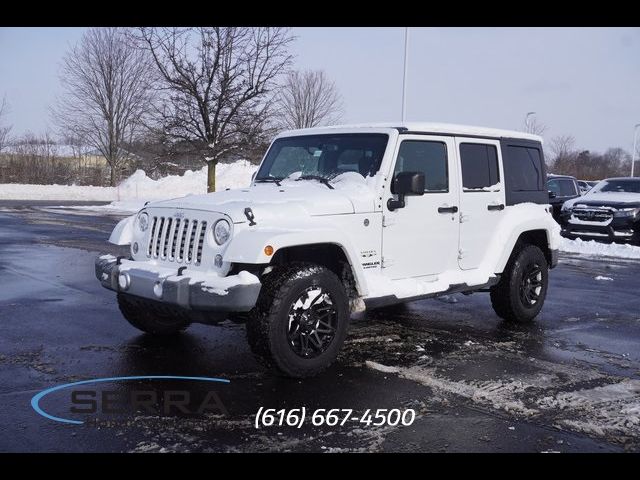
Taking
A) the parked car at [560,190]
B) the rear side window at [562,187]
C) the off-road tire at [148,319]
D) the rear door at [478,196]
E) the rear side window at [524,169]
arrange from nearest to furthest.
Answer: the off-road tire at [148,319], the rear door at [478,196], the rear side window at [524,169], the parked car at [560,190], the rear side window at [562,187]

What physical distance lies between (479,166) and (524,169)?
96cm

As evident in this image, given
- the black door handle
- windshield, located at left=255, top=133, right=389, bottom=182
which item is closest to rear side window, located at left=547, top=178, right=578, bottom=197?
the black door handle

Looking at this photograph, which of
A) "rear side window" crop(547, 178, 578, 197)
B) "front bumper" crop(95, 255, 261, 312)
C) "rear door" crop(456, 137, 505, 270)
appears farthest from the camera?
"rear side window" crop(547, 178, 578, 197)

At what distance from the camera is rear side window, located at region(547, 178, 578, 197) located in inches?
730

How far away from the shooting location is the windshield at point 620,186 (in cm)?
1596

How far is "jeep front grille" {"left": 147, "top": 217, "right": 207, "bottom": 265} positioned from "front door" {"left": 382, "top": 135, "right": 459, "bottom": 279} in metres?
1.64

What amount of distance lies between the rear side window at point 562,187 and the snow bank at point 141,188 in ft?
71.3

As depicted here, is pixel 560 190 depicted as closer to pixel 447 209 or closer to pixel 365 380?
pixel 447 209

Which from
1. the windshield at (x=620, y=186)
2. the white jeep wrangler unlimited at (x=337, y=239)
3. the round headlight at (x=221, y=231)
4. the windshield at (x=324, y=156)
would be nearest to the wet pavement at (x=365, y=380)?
the white jeep wrangler unlimited at (x=337, y=239)

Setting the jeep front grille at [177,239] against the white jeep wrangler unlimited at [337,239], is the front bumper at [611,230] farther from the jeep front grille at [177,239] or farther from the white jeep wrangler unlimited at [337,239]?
the jeep front grille at [177,239]

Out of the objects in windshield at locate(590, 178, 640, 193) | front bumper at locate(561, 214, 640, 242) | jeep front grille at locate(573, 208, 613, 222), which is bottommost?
front bumper at locate(561, 214, 640, 242)

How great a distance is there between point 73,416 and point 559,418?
10.3ft

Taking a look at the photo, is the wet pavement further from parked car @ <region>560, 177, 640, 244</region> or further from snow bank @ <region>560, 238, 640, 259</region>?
parked car @ <region>560, 177, 640, 244</region>
